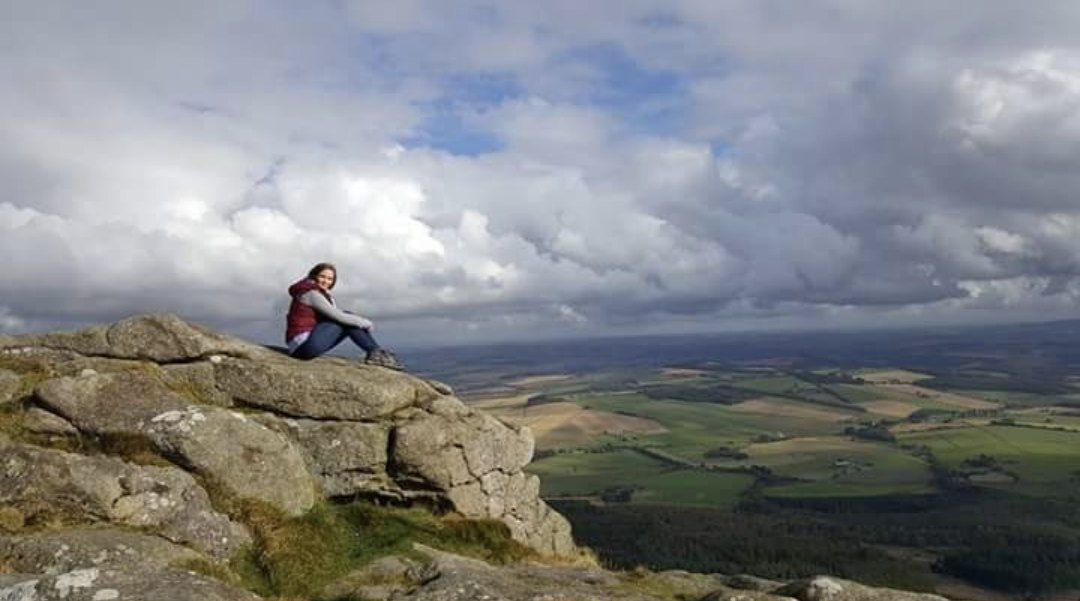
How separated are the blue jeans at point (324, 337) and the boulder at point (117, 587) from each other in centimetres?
1315

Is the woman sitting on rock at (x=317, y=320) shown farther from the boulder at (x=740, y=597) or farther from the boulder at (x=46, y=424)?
the boulder at (x=740, y=597)

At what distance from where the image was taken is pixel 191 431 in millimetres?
19438

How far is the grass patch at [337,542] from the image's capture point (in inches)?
651

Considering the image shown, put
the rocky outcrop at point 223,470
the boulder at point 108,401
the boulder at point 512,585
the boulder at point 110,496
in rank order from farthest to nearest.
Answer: the boulder at point 108,401 → the boulder at point 110,496 → the rocky outcrop at point 223,470 → the boulder at point 512,585

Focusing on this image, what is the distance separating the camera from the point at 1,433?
18438mm

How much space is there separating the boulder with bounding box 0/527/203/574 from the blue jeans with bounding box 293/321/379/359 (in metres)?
9.77

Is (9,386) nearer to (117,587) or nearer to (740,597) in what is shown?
(117,587)

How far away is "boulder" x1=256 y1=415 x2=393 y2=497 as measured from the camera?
22.0 m

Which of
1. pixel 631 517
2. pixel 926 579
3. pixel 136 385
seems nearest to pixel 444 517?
pixel 136 385

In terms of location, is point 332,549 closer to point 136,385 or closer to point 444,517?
point 444,517

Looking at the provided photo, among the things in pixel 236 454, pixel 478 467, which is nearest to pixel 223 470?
pixel 236 454

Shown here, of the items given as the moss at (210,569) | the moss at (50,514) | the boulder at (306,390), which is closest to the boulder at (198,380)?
the boulder at (306,390)

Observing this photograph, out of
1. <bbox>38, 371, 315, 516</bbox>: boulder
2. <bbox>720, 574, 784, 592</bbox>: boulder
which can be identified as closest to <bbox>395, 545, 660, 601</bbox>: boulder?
<bbox>720, 574, 784, 592</bbox>: boulder

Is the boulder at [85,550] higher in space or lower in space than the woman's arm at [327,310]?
lower
